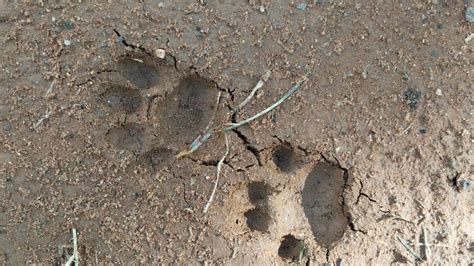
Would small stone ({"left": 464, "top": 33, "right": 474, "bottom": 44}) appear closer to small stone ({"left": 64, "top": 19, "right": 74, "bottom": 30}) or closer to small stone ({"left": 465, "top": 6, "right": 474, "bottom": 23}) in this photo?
small stone ({"left": 465, "top": 6, "right": 474, "bottom": 23})

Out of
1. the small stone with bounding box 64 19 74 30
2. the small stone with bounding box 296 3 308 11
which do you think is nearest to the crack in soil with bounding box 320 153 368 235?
the small stone with bounding box 296 3 308 11

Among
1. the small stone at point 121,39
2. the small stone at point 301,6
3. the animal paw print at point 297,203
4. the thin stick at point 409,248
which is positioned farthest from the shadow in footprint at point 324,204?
the small stone at point 121,39

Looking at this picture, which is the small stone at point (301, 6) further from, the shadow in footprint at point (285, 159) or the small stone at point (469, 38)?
the small stone at point (469, 38)

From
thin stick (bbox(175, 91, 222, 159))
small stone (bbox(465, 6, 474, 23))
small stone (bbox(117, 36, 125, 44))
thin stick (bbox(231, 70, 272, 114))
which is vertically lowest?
thin stick (bbox(175, 91, 222, 159))

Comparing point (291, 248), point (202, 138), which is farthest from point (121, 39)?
point (291, 248)

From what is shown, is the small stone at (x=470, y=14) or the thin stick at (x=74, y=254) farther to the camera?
the small stone at (x=470, y=14)

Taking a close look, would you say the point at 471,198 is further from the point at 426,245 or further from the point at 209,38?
the point at 209,38

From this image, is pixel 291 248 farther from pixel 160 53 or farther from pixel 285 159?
pixel 160 53

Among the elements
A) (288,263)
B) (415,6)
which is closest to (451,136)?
(415,6)
